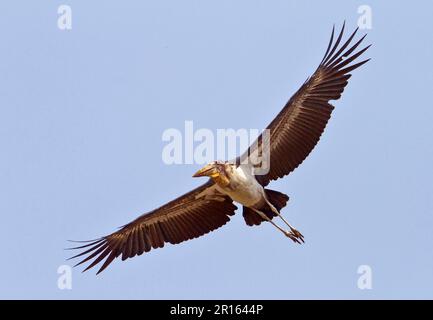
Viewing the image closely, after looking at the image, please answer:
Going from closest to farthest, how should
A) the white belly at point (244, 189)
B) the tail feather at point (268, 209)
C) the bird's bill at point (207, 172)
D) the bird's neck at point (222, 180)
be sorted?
1. the bird's bill at point (207, 172)
2. the bird's neck at point (222, 180)
3. the white belly at point (244, 189)
4. the tail feather at point (268, 209)

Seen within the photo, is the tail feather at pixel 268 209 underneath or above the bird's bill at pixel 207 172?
underneath

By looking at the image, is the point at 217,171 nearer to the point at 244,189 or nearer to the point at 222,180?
the point at 222,180

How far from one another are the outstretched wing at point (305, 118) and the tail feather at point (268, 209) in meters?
0.41

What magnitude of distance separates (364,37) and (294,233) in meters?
4.16

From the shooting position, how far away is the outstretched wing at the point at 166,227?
25.7 metres

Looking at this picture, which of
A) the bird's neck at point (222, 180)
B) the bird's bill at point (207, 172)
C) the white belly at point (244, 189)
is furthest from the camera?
the white belly at point (244, 189)

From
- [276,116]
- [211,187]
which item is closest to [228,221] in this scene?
[211,187]

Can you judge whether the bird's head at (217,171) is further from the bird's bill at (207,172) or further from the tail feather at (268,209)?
the tail feather at (268,209)

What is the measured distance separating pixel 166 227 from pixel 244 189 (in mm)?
2254

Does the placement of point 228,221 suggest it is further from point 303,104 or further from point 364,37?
point 364,37

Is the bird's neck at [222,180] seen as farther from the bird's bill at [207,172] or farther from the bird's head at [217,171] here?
the bird's bill at [207,172]

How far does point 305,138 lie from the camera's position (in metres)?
24.9

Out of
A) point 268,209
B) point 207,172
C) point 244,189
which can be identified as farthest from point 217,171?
point 268,209

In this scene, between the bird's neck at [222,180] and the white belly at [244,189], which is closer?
the bird's neck at [222,180]
